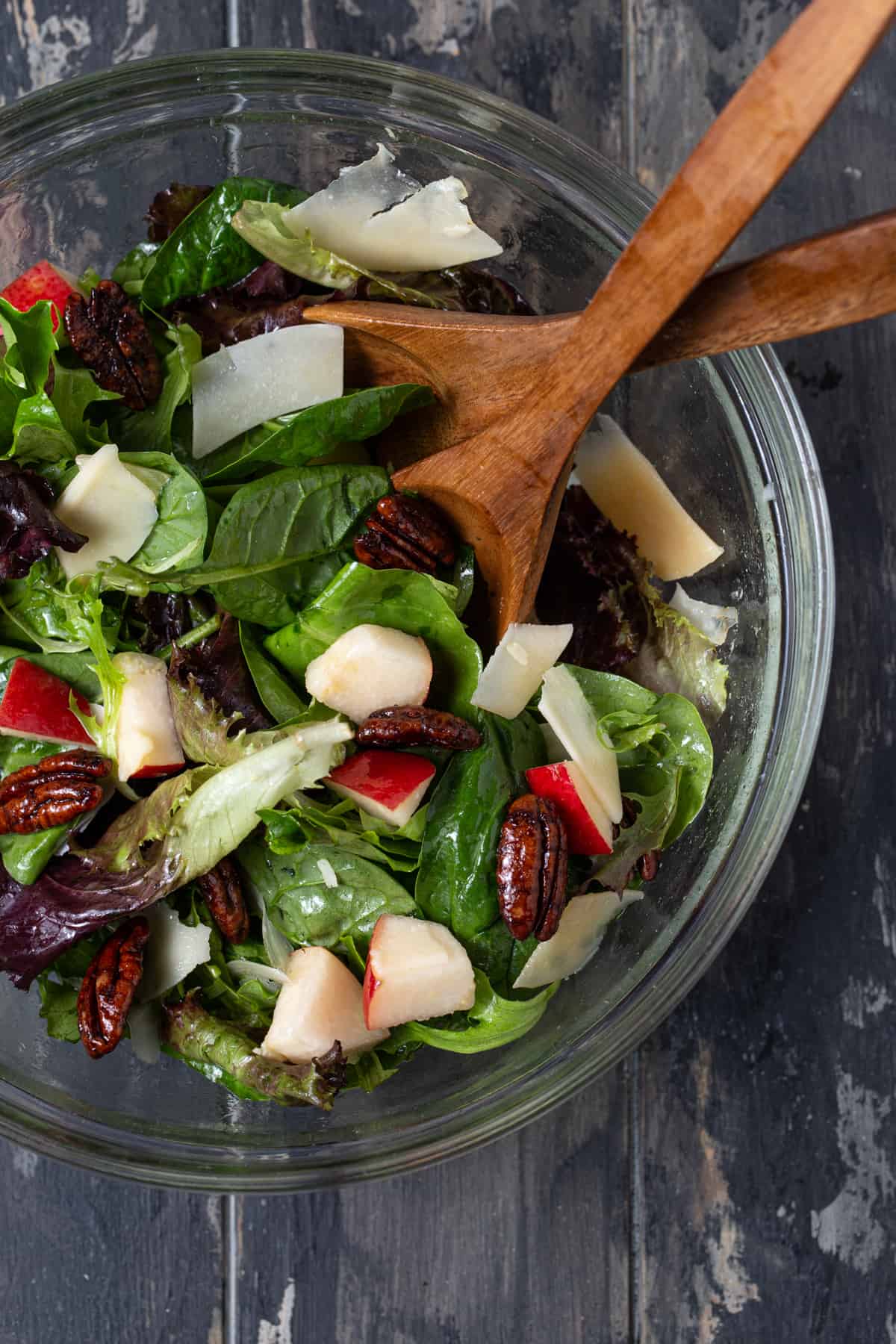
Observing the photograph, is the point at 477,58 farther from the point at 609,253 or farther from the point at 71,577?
the point at 71,577

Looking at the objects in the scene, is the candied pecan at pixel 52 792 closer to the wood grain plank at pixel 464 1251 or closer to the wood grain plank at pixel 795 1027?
the wood grain plank at pixel 464 1251

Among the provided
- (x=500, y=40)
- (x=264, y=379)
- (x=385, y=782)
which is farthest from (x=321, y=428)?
(x=500, y=40)

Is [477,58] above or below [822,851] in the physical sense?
above

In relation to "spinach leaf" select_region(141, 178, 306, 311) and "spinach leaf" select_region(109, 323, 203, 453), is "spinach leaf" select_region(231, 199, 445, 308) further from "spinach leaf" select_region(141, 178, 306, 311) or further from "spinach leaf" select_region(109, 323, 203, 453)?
"spinach leaf" select_region(109, 323, 203, 453)

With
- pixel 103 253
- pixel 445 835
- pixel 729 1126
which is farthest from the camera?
pixel 729 1126

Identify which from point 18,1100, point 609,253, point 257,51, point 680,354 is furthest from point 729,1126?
point 257,51

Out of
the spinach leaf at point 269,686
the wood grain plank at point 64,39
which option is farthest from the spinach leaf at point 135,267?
the spinach leaf at point 269,686
